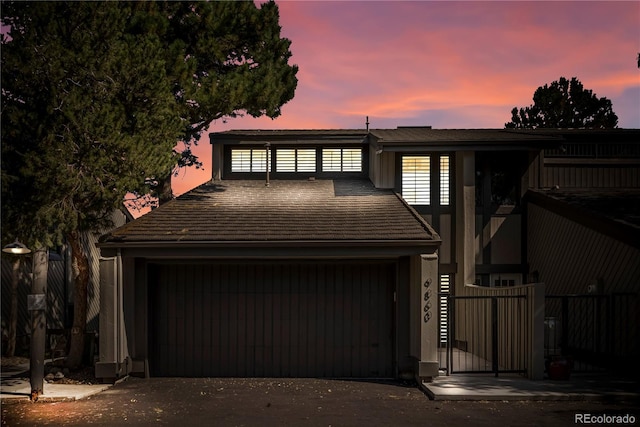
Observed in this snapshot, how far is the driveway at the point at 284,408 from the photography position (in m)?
11.4

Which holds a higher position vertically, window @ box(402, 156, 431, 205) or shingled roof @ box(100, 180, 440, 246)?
window @ box(402, 156, 431, 205)

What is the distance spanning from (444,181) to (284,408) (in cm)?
1041

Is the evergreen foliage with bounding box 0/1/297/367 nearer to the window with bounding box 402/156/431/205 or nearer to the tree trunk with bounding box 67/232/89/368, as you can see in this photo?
the tree trunk with bounding box 67/232/89/368

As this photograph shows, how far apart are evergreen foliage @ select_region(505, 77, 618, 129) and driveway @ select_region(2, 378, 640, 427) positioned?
3785 centimetres

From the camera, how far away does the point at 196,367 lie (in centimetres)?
1608

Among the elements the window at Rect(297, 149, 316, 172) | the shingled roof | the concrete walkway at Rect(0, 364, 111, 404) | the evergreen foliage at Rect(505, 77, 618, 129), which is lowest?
the concrete walkway at Rect(0, 364, 111, 404)

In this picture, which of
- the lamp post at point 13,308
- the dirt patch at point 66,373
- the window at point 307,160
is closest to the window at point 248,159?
the window at point 307,160

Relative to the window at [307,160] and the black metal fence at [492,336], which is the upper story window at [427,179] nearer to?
Result: the window at [307,160]

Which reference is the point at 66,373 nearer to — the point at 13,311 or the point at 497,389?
the point at 13,311

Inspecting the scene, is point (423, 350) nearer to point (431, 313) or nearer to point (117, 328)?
point (431, 313)

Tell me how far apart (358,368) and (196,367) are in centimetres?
393

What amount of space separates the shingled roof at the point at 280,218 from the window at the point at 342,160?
186 cm

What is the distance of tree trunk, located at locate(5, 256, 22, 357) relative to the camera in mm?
18969

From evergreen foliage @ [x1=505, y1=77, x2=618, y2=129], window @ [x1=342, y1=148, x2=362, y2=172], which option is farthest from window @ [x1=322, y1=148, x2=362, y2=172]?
evergreen foliage @ [x1=505, y1=77, x2=618, y2=129]
